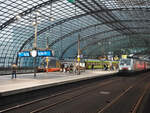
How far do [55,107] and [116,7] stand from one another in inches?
1507

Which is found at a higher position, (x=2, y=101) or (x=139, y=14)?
(x=139, y=14)

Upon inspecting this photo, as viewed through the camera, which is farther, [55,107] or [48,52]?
[48,52]

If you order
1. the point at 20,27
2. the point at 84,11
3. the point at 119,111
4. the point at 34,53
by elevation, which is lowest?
the point at 119,111

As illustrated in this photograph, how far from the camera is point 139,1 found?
3678 centimetres

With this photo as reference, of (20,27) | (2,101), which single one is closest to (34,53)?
(2,101)

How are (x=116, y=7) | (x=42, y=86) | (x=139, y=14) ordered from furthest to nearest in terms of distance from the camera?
(x=139, y=14)
(x=116, y=7)
(x=42, y=86)

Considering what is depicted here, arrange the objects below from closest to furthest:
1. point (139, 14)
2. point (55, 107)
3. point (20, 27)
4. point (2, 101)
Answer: point (55, 107)
point (2, 101)
point (139, 14)
point (20, 27)

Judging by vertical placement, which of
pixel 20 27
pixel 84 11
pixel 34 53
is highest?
pixel 84 11

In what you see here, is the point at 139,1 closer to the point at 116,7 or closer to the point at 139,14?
the point at 116,7

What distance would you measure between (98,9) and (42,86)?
112 ft

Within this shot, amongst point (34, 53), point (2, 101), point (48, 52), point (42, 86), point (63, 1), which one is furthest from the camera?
point (63, 1)

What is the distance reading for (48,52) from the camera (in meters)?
17.5

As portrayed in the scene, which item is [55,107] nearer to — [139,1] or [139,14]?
[139,1]

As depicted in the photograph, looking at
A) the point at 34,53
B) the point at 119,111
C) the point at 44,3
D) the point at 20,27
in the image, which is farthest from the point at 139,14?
the point at 119,111
